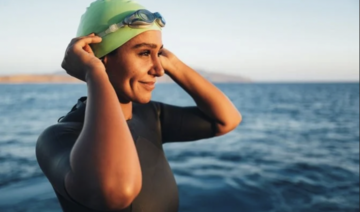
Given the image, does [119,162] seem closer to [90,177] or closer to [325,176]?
[90,177]

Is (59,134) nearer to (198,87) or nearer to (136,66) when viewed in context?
(136,66)

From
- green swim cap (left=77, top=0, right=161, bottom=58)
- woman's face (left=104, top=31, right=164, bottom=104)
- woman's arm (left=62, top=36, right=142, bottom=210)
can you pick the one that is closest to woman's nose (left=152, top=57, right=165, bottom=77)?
woman's face (left=104, top=31, right=164, bottom=104)

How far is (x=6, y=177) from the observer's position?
339 inches

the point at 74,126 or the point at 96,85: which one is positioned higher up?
the point at 96,85

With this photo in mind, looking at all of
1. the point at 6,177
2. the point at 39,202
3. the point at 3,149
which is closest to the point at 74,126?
the point at 39,202

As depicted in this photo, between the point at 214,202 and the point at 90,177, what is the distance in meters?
5.33

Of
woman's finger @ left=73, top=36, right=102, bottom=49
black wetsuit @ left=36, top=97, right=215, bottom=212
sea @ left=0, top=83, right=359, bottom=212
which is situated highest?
woman's finger @ left=73, top=36, right=102, bottom=49

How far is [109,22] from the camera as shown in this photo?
2400 millimetres

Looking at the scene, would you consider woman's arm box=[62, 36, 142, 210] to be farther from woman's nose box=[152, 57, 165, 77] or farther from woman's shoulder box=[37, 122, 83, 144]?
woman's nose box=[152, 57, 165, 77]

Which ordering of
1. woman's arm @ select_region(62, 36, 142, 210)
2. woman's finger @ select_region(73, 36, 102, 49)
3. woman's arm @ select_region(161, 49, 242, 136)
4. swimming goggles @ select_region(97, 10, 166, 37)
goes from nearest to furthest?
1. woman's arm @ select_region(62, 36, 142, 210)
2. woman's finger @ select_region(73, 36, 102, 49)
3. swimming goggles @ select_region(97, 10, 166, 37)
4. woman's arm @ select_region(161, 49, 242, 136)

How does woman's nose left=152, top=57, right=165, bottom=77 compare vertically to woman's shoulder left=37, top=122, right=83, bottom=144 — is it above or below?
above

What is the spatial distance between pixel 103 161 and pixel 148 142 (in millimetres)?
1040

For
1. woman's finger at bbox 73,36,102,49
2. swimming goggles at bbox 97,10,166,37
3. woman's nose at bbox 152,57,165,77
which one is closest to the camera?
woman's finger at bbox 73,36,102,49

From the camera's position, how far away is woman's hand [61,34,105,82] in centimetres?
208
